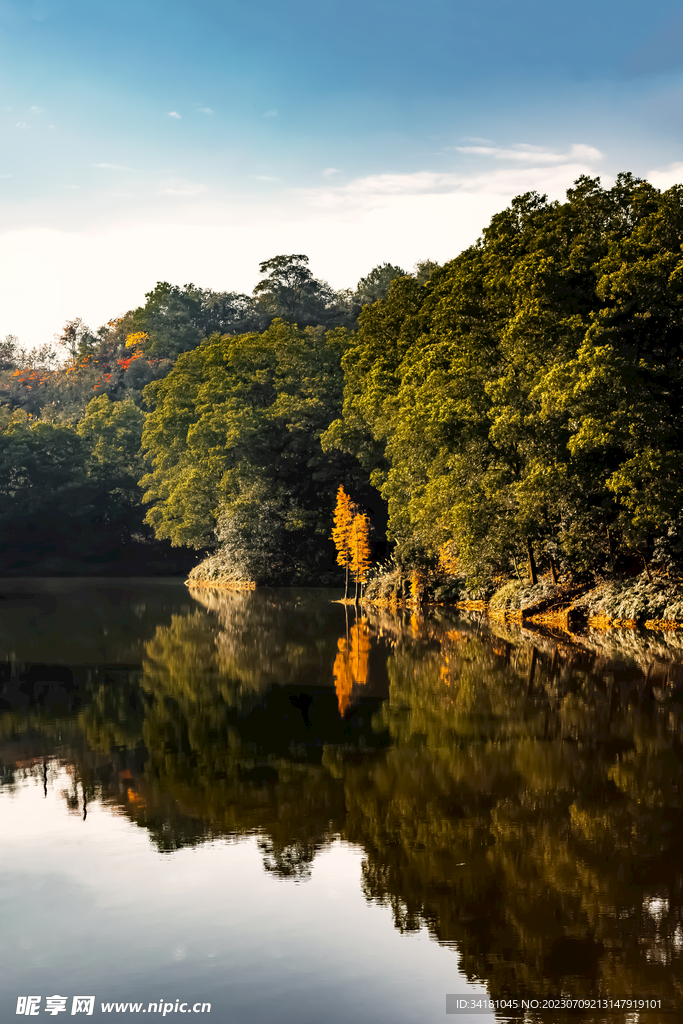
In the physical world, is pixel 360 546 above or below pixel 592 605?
above

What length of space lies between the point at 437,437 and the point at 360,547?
10.9 m

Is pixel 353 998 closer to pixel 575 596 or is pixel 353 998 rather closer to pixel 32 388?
pixel 575 596

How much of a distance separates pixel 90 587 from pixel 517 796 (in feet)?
137

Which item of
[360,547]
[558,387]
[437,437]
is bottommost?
[360,547]

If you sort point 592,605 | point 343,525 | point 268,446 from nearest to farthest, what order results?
point 592,605, point 343,525, point 268,446

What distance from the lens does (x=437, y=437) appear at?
29.0 meters

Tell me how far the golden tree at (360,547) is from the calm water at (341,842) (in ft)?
71.9

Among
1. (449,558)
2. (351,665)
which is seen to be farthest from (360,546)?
(351,665)

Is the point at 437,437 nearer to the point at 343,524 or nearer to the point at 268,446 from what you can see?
the point at 343,524

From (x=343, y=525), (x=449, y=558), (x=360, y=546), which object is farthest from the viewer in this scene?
(x=343, y=525)

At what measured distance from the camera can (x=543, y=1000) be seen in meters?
5.19

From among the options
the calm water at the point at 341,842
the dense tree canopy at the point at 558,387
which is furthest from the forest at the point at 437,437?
the calm water at the point at 341,842

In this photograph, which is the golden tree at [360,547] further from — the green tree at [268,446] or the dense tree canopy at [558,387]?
the green tree at [268,446]

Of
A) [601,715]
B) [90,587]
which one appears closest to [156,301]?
[90,587]
